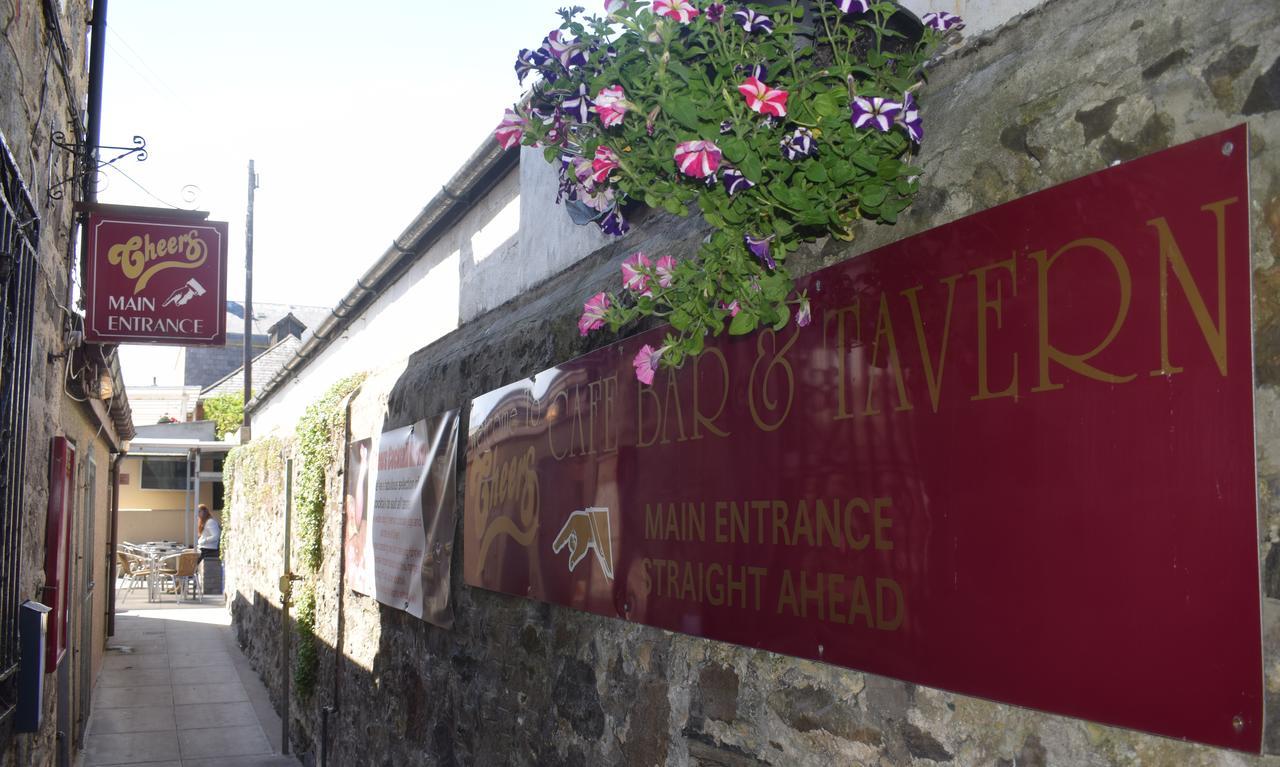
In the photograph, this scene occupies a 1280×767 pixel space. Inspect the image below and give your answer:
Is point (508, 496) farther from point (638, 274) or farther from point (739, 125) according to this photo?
point (739, 125)

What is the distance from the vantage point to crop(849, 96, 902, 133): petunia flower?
226 cm

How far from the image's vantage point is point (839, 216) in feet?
8.27

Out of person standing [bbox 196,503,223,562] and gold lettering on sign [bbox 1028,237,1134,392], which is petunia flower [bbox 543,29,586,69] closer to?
gold lettering on sign [bbox 1028,237,1134,392]

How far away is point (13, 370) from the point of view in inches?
158

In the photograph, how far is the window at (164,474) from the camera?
28750mm

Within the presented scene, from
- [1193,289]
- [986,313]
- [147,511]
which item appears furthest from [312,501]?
[147,511]

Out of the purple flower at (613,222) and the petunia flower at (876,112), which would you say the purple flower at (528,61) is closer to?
the purple flower at (613,222)

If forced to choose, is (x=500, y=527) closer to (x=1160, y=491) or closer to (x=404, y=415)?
(x=404, y=415)

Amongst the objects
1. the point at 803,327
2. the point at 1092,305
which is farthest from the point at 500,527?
the point at 1092,305

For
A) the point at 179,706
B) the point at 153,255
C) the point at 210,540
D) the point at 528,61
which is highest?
the point at 153,255

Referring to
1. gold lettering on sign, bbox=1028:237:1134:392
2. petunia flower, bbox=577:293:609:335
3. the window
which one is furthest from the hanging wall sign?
the window

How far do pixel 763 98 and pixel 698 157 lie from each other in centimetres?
18

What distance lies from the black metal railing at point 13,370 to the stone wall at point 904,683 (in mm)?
1844

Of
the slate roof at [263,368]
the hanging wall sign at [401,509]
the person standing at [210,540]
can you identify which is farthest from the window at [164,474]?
the hanging wall sign at [401,509]
